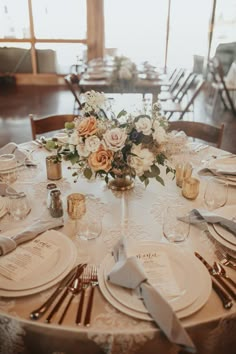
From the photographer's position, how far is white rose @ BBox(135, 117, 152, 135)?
1138 mm

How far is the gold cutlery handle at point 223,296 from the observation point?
31.1 inches

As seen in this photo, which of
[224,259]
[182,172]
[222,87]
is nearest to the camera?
[224,259]

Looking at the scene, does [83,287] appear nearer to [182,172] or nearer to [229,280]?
[229,280]

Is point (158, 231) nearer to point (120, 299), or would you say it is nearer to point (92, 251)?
point (92, 251)

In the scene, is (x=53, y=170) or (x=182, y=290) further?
(x=53, y=170)

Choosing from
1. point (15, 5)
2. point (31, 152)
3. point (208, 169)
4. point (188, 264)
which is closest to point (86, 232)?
point (188, 264)

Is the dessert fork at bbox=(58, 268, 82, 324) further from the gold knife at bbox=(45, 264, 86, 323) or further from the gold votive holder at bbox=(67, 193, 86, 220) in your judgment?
the gold votive holder at bbox=(67, 193, 86, 220)

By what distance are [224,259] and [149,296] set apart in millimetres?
314

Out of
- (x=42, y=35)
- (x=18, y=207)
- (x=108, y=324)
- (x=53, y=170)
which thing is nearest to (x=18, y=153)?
(x=53, y=170)

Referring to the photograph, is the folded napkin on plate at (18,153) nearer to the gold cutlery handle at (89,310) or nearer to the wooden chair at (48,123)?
the wooden chair at (48,123)

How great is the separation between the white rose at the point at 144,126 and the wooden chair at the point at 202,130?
0.98 metres

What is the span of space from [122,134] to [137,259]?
1.42 feet

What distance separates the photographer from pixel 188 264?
913 mm

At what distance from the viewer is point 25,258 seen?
938 mm
